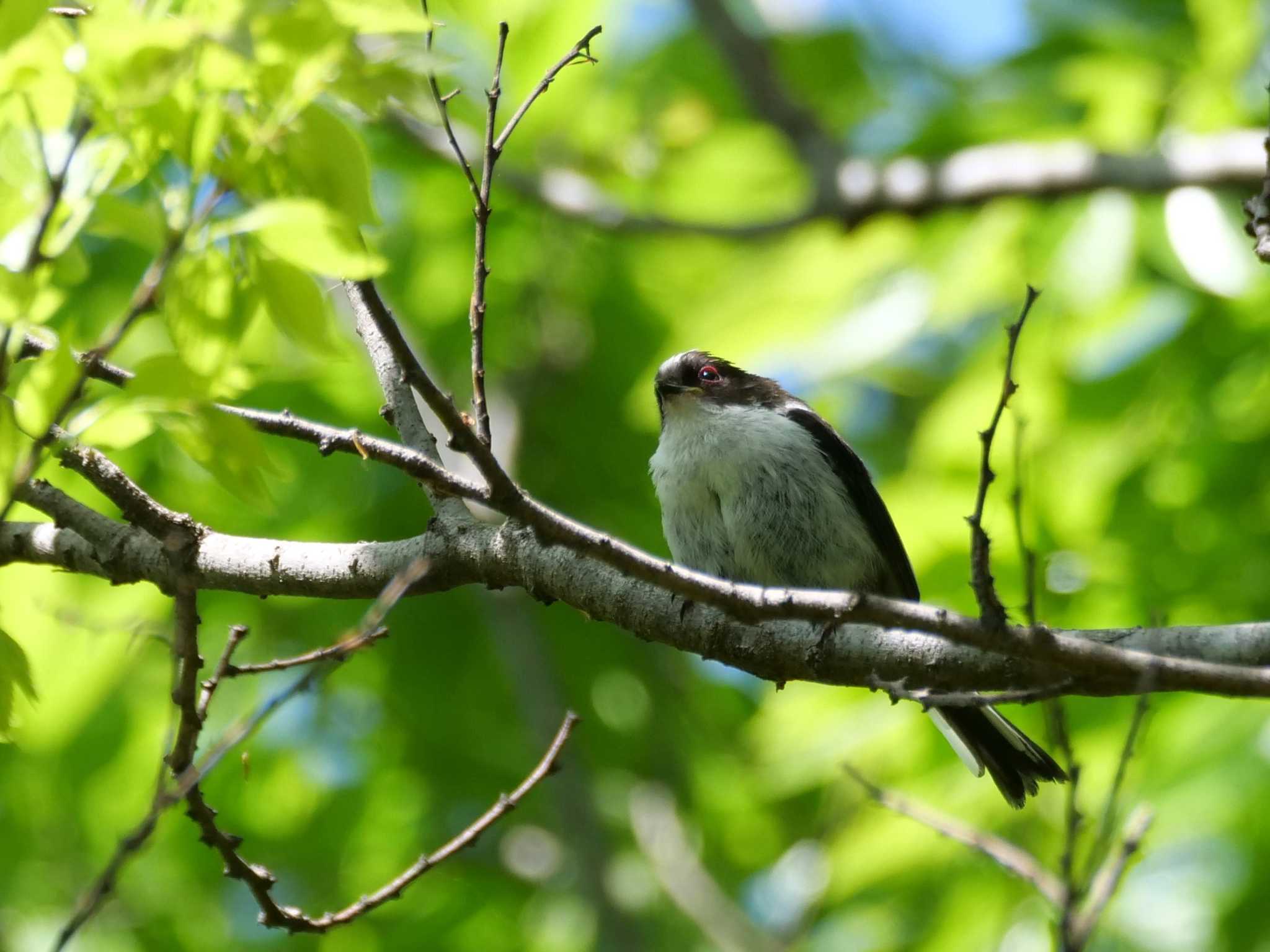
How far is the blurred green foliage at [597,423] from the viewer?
70.8 inches

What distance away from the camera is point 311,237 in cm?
173

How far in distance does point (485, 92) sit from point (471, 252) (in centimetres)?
437

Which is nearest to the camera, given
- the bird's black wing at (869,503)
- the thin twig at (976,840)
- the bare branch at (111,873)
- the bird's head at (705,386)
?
the bare branch at (111,873)

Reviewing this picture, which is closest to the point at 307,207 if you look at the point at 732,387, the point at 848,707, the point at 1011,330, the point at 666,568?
the point at 666,568

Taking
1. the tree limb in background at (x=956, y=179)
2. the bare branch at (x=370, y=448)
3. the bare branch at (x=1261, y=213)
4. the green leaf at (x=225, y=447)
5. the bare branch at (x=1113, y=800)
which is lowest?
the bare branch at (x=1113, y=800)

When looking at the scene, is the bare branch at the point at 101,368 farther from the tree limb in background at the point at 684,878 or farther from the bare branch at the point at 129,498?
the tree limb in background at the point at 684,878

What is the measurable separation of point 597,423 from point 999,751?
3.73 meters

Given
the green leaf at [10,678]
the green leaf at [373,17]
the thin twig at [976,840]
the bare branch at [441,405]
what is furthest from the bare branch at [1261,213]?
the green leaf at [10,678]

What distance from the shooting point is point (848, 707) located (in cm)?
509

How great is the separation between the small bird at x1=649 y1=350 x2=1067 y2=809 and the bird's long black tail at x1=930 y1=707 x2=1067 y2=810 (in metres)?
0.02

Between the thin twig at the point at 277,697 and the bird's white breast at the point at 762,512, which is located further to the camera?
the bird's white breast at the point at 762,512

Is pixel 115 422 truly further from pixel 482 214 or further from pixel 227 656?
pixel 482 214

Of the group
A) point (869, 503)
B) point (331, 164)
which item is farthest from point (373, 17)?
point (869, 503)

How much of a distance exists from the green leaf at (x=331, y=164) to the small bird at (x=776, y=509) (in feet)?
10.7
